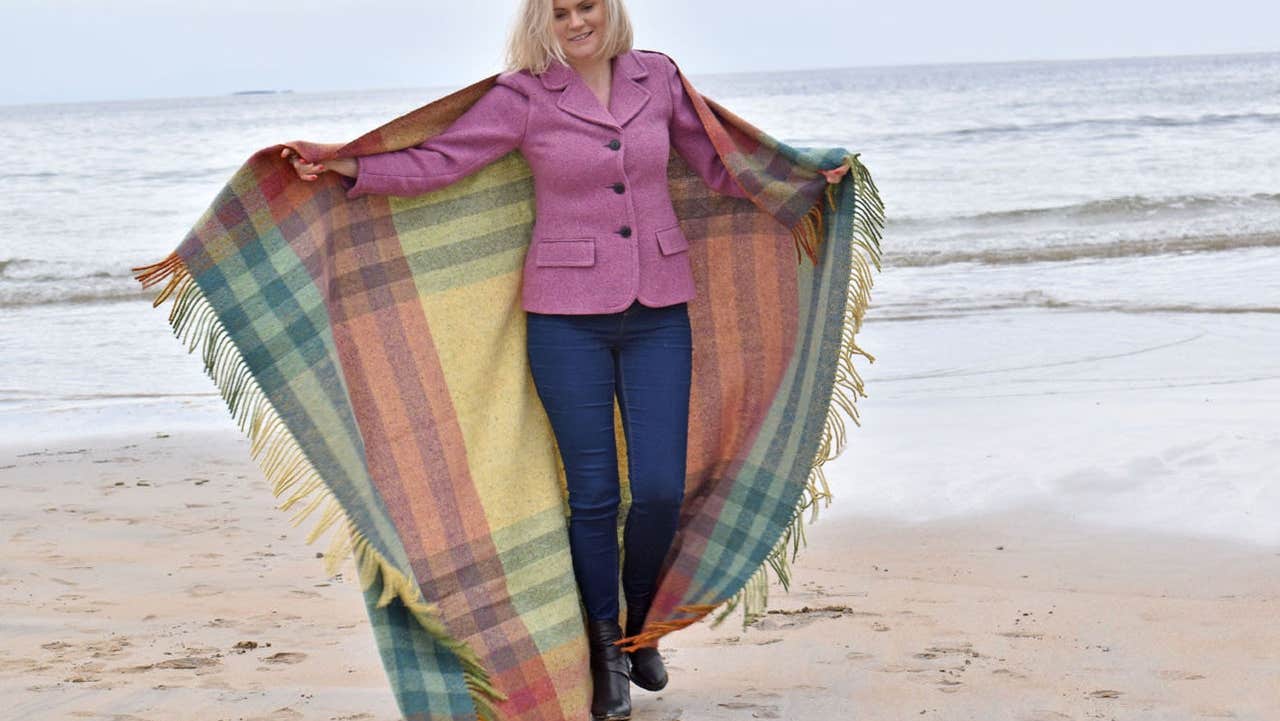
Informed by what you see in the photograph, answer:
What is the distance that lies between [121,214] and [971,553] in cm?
1521

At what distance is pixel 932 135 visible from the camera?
2680 cm

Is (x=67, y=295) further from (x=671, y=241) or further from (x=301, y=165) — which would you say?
(x=671, y=241)

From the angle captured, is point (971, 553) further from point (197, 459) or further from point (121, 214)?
point (121, 214)

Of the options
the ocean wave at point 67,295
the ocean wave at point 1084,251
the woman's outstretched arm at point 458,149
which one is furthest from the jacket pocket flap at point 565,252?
the ocean wave at point 1084,251

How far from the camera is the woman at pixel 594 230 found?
2898mm

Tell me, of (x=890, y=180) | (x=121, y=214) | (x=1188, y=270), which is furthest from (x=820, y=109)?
(x=1188, y=270)

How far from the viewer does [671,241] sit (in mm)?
2990

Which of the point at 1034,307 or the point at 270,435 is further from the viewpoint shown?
the point at 1034,307

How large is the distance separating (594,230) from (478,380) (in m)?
0.46

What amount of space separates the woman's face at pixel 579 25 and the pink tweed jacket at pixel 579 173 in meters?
0.05

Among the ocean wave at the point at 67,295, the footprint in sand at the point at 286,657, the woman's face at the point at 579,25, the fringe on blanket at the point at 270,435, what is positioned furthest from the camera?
the ocean wave at the point at 67,295

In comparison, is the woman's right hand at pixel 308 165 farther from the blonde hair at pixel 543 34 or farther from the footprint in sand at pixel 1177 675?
the footprint in sand at pixel 1177 675

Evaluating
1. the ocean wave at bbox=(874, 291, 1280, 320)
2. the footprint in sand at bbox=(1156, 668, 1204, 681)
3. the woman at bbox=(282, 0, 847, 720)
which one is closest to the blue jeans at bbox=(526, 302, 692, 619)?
the woman at bbox=(282, 0, 847, 720)

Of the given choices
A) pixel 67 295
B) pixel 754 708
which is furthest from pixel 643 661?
pixel 67 295
